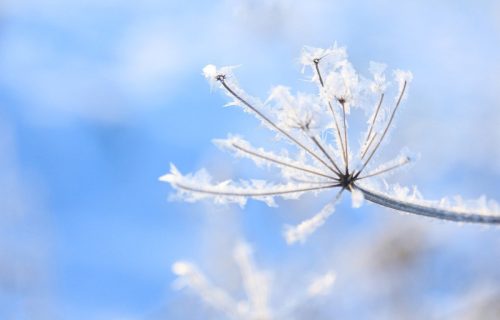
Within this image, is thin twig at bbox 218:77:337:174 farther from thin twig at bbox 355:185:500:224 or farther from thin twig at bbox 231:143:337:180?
thin twig at bbox 355:185:500:224

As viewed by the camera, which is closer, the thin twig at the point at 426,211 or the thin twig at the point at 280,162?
the thin twig at the point at 426,211

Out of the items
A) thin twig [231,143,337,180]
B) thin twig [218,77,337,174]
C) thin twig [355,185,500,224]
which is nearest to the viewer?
thin twig [355,185,500,224]

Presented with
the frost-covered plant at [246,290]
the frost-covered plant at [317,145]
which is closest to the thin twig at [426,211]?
the frost-covered plant at [317,145]

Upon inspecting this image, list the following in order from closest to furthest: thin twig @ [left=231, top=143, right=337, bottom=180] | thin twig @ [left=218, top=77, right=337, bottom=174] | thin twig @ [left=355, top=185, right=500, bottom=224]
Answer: thin twig @ [left=355, top=185, right=500, bottom=224] < thin twig @ [left=218, top=77, right=337, bottom=174] < thin twig @ [left=231, top=143, right=337, bottom=180]

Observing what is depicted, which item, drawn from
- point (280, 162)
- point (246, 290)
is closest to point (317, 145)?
point (280, 162)

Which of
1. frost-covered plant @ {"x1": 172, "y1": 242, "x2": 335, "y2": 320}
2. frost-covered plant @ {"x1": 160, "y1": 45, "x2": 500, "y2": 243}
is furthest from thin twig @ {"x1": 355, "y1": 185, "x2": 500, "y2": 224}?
frost-covered plant @ {"x1": 172, "y1": 242, "x2": 335, "y2": 320}

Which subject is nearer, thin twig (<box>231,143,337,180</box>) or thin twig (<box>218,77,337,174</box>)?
thin twig (<box>218,77,337,174</box>)

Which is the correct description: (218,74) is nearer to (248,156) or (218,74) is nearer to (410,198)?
(248,156)

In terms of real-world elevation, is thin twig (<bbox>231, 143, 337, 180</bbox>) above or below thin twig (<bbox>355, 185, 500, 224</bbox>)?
above

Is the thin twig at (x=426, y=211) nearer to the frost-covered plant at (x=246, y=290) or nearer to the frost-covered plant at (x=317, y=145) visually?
the frost-covered plant at (x=317, y=145)

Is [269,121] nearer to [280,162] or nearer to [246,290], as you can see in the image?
[280,162]
